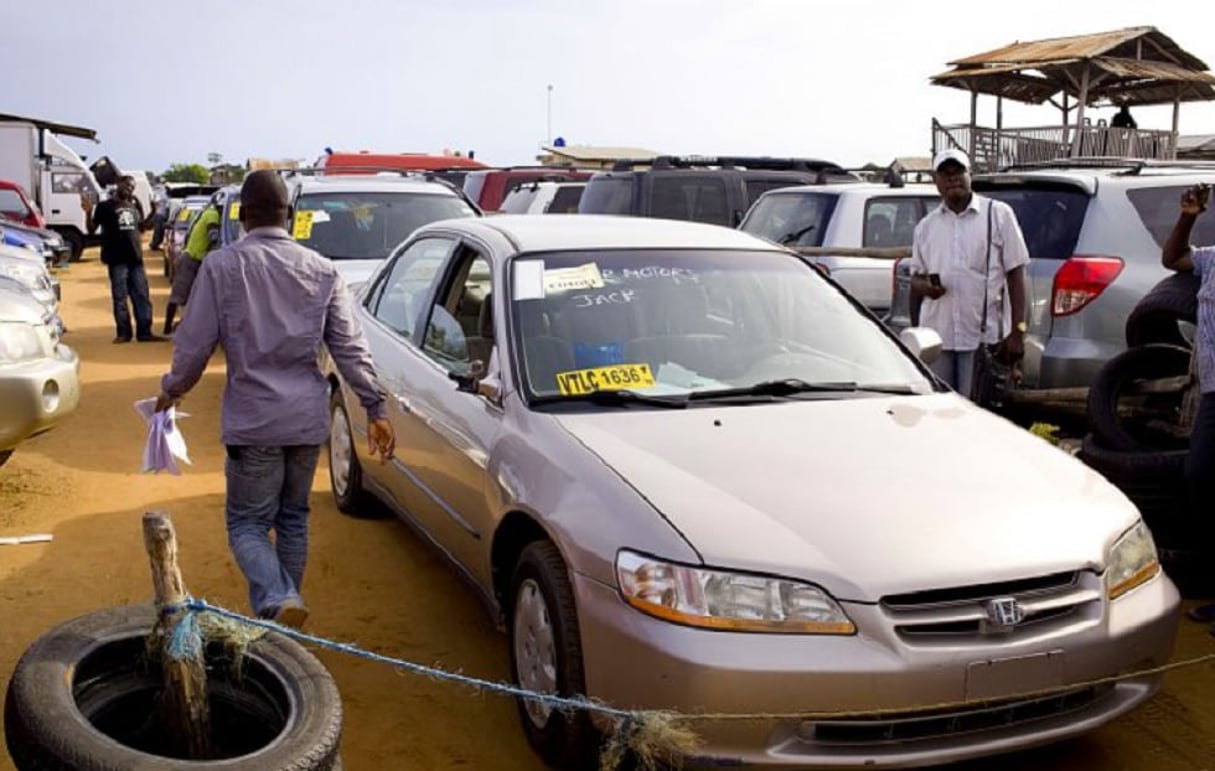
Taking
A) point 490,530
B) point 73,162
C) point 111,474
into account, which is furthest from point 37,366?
point 73,162

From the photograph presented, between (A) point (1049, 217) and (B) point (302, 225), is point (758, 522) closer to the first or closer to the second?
(A) point (1049, 217)

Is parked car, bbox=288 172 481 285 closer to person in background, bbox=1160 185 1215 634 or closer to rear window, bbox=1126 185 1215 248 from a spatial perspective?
rear window, bbox=1126 185 1215 248

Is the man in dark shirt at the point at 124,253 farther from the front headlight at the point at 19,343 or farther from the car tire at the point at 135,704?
the car tire at the point at 135,704

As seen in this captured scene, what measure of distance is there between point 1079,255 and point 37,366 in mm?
5499

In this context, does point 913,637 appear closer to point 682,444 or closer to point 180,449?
point 682,444

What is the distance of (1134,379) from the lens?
19.1 ft

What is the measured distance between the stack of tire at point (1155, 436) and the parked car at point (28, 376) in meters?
5.01

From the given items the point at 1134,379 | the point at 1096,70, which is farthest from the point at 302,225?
the point at 1096,70

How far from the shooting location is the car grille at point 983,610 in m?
3.16

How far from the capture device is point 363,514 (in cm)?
650

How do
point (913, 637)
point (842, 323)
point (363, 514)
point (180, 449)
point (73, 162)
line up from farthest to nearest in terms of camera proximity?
point (73, 162) → point (363, 514) → point (842, 323) → point (180, 449) → point (913, 637)

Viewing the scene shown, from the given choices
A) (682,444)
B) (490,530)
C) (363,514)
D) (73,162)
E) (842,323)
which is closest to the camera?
(682,444)

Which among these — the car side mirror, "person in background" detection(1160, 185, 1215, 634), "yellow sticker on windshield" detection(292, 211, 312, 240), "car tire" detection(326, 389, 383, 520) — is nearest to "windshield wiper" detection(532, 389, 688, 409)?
the car side mirror

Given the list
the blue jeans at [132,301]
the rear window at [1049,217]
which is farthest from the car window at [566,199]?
the rear window at [1049,217]
